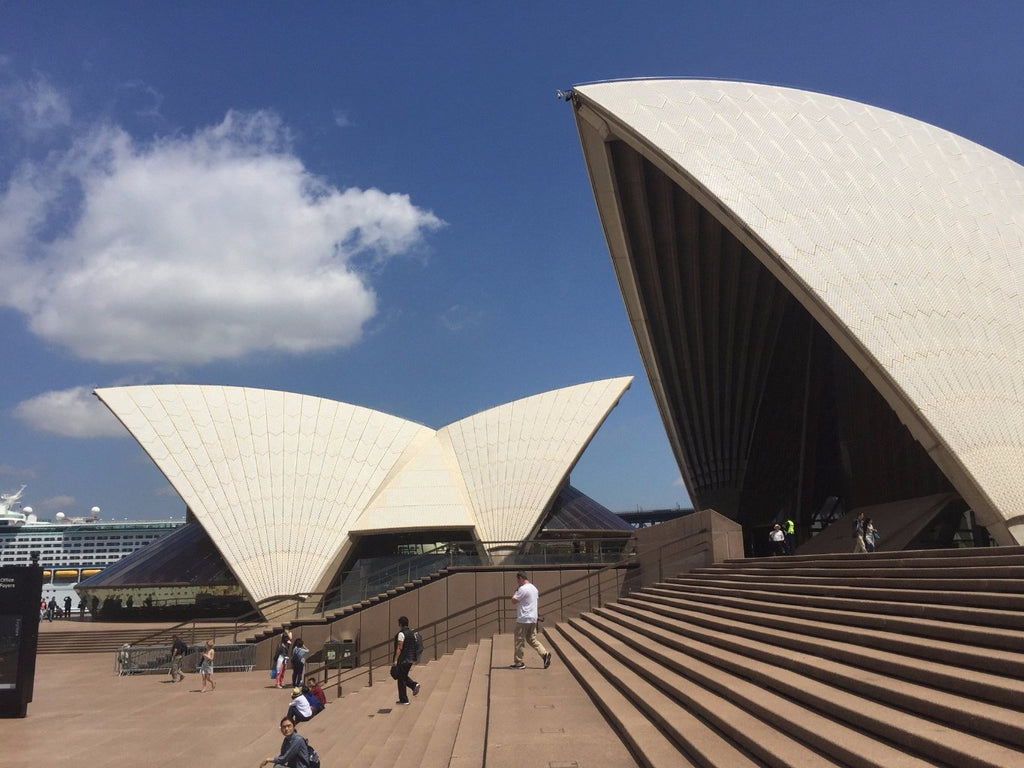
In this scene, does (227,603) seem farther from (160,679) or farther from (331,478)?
(160,679)

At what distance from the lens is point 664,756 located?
5.43 metres

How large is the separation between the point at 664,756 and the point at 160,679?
16983 millimetres

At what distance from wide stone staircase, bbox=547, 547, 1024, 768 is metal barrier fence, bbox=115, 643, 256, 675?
12.9 meters

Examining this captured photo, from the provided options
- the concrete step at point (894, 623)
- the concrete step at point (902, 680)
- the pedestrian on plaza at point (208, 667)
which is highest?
the concrete step at point (894, 623)

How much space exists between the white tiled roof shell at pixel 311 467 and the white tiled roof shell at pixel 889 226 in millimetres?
16725

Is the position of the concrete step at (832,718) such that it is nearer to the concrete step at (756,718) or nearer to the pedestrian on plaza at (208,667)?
the concrete step at (756,718)

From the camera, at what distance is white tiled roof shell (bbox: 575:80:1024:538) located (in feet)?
42.7

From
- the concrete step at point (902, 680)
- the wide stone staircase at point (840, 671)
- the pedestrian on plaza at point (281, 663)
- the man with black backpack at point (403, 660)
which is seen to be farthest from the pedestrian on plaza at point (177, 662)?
the concrete step at point (902, 680)

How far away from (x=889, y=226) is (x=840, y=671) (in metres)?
Answer: 12.9

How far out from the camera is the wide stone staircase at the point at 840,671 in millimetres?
4414

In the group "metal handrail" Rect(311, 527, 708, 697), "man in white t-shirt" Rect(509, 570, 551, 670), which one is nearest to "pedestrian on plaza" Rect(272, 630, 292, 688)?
"metal handrail" Rect(311, 527, 708, 697)

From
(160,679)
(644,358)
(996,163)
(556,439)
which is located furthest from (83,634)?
(996,163)

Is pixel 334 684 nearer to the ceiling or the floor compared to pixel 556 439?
nearer to the floor

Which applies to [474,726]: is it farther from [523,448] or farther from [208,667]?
[523,448]
